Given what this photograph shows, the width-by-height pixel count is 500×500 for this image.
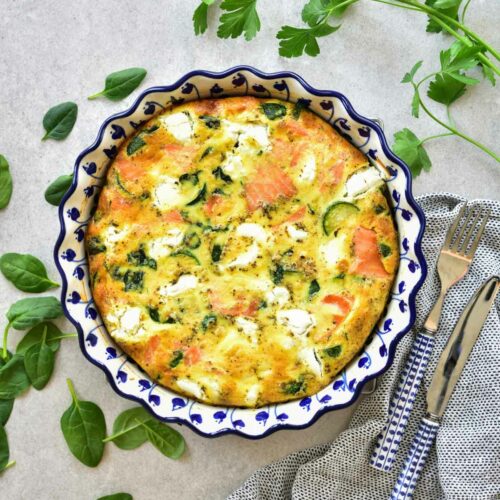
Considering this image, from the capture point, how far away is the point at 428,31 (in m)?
3.23

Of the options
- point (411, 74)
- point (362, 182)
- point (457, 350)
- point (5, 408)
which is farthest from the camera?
point (5, 408)

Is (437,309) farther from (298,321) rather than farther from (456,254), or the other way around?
(298,321)

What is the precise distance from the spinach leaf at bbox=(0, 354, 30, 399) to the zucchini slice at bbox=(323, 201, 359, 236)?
1.73 meters

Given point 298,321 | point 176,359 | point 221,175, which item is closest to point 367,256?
point 298,321

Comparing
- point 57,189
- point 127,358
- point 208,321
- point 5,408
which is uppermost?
point 57,189

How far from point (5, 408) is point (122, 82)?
1789mm

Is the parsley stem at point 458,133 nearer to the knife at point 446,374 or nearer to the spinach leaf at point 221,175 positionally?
the knife at point 446,374

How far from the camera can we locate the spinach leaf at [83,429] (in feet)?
11.0

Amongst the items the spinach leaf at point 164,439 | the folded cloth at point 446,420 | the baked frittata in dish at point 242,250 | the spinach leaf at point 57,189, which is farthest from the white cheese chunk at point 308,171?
the spinach leaf at point 164,439

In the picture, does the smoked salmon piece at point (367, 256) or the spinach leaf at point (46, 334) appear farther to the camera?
the spinach leaf at point (46, 334)

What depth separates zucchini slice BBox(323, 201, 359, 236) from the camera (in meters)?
2.88

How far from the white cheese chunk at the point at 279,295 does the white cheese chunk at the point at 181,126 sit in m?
0.78

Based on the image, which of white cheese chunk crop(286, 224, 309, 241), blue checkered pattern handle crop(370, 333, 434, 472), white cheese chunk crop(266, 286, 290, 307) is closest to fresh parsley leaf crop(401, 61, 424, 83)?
white cheese chunk crop(286, 224, 309, 241)

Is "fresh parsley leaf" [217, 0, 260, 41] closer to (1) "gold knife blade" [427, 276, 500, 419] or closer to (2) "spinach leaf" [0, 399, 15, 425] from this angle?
(1) "gold knife blade" [427, 276, 500, 419]
